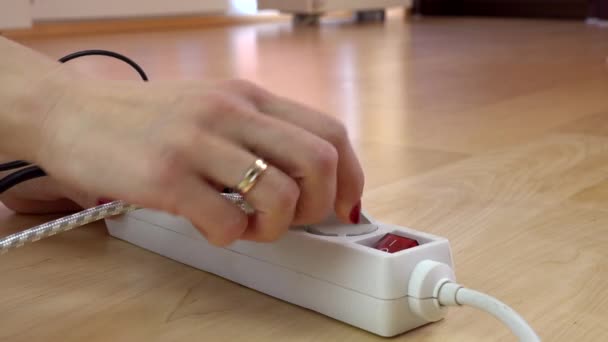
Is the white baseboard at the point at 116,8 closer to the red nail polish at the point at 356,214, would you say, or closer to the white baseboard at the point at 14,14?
the white baseboard at the point at 14,14

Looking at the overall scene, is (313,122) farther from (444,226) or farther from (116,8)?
(116,8)

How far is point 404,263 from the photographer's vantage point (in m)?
0.49

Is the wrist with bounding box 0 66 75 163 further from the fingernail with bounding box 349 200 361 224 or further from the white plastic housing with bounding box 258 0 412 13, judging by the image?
the white plastic housing with bounding box 258 0 412 13

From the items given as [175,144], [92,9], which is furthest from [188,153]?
[92,9]

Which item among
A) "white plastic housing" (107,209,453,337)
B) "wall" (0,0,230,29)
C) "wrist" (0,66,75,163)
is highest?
"wrist" (0,66,75,163)

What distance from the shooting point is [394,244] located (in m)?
0.52

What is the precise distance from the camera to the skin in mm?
423

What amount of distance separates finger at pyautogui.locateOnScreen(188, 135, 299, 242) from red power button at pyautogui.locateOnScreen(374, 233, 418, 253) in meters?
0.09

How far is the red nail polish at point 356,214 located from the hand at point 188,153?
7 centimetres

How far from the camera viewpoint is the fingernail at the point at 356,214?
531 mm

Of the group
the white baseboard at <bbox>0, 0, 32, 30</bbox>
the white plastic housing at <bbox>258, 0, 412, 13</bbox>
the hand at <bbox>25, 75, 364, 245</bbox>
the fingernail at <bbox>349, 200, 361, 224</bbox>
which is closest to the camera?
the hand at <bbox>25, 75, 364, 245</bbox>

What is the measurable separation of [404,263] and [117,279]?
0.78ft

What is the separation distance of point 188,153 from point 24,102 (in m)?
0.11

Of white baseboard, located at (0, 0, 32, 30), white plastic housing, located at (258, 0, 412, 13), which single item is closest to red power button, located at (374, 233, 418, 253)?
white baseboard, located at (0, 0, 32, 30)
